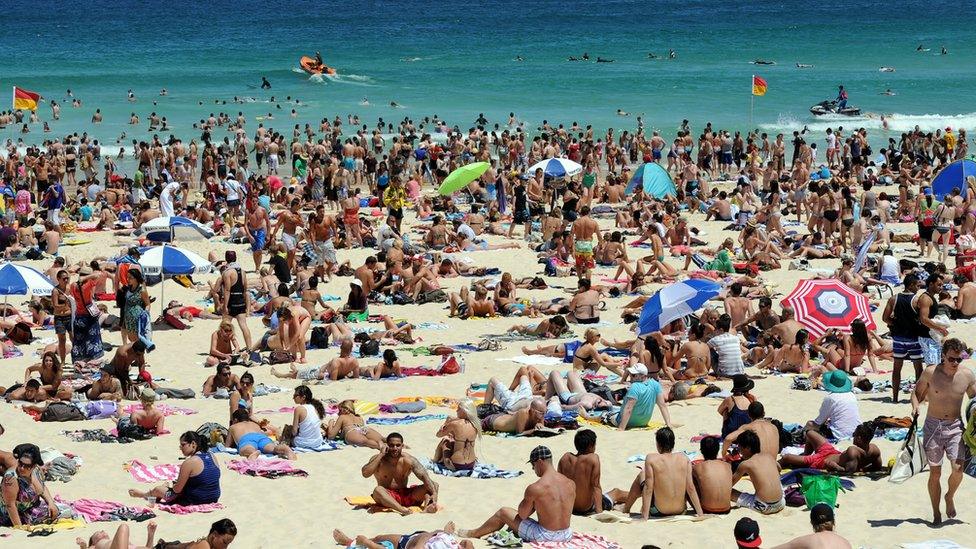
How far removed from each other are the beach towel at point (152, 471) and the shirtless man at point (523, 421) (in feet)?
8.39

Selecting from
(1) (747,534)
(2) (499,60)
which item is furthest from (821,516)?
(2) (499,60)

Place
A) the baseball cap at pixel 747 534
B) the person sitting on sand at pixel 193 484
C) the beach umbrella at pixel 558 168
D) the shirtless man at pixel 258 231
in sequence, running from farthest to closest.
Result: 1. the beach umbrella at pixel 558 168
2. the shirtless man at pixel 258 231
3. the person sitting on sand at pixel 193 484
4. the baseball cap at pixel 747 534

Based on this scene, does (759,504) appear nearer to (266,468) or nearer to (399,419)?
(266,468)

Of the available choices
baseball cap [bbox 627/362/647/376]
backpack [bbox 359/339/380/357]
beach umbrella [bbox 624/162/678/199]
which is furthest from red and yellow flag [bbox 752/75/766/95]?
baseball cap [bbox 627/362/647/376]

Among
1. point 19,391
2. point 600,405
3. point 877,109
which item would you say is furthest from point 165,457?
point 877,109

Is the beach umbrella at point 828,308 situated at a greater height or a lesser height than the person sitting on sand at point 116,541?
greater

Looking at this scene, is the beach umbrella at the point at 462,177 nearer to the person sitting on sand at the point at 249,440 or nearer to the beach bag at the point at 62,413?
the beach bag at the point at 62,413

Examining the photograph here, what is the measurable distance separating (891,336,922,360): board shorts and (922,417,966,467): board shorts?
3100 millimetres

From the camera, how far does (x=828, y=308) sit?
12742mm

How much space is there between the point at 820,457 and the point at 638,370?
2506 mm

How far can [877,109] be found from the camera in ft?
145

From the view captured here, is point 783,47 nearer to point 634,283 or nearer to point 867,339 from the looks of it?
point 634,283

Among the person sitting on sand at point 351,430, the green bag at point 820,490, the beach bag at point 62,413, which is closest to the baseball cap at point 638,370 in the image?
the person sitting on sand at point 351,430

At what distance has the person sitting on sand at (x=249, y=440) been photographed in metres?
10.3
